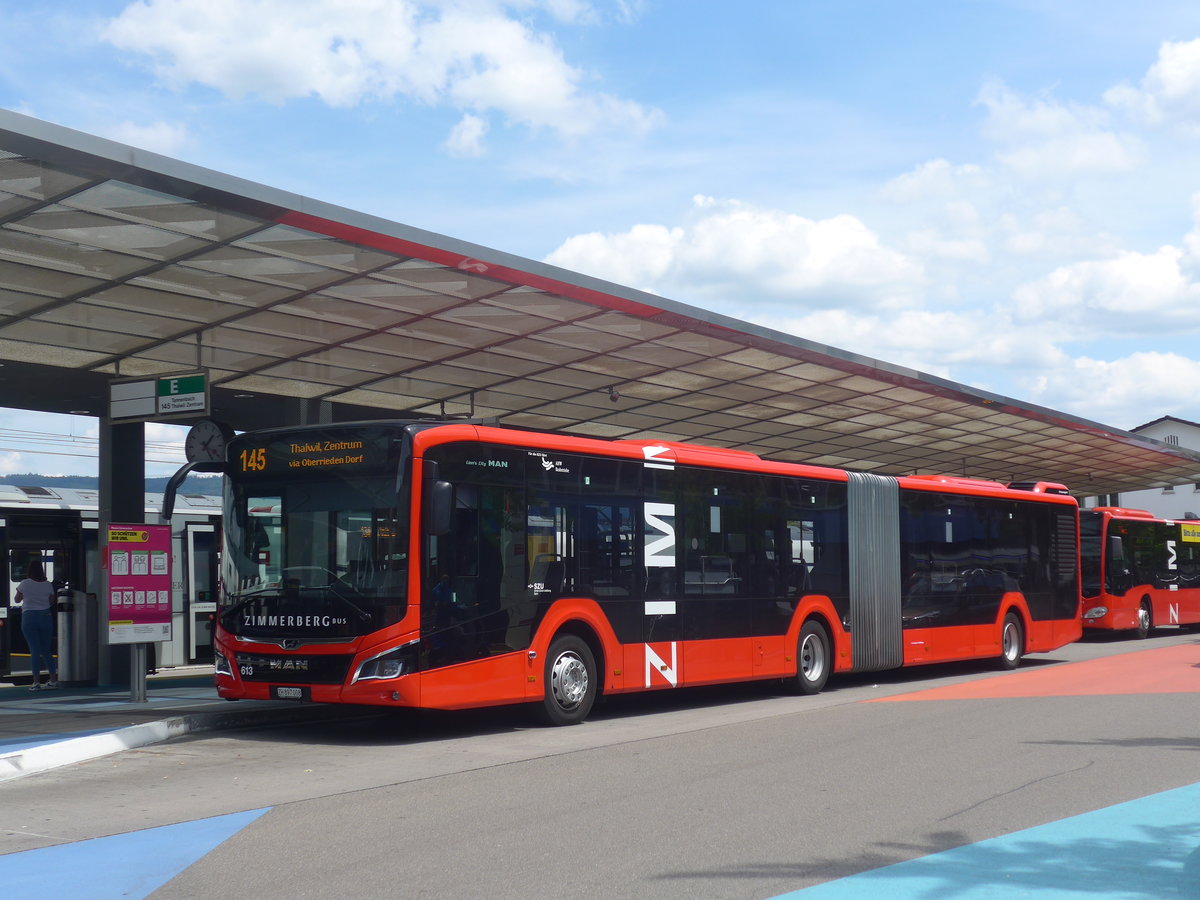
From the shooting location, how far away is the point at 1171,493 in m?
79.3

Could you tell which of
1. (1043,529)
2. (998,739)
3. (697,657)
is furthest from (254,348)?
(1043,529)

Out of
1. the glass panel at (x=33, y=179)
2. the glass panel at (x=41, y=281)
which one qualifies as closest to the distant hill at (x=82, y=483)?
the glass panel at (x=41, y=281)

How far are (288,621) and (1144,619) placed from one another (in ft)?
80.7

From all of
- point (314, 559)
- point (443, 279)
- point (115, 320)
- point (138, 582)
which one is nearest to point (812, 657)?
point (443, 279)

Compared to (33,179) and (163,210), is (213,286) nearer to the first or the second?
(163,210)

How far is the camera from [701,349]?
18.8m

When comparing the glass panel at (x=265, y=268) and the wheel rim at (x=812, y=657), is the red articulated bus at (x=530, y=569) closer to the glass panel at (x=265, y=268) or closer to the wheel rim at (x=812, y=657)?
the wheel rim at (x=812, y=657)

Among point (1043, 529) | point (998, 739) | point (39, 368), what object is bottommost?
point (998, 739)

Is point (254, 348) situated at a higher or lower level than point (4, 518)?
higher

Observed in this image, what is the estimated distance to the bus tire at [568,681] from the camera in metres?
12.7

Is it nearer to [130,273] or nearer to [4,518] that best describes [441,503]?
[130,273]

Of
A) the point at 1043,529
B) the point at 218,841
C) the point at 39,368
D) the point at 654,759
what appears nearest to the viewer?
the point at 218,841

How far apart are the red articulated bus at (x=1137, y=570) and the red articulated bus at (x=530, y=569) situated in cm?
1235

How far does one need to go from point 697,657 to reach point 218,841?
26.8ft
